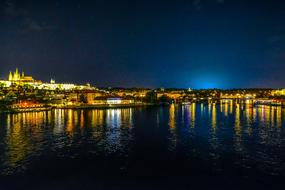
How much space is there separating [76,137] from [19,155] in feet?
17.1

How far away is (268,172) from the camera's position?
10367mm

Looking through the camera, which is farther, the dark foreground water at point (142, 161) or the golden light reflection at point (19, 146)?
the golden light reflection at point (19, 146)

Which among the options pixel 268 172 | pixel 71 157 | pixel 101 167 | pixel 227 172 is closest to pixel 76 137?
pixel 71 157

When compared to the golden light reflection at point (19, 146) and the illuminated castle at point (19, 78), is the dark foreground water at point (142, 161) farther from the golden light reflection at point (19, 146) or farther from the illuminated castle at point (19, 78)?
the illuminated castle at point (19, 78)

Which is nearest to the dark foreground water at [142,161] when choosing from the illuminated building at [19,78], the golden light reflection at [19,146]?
the golden light reflection at [19,146]

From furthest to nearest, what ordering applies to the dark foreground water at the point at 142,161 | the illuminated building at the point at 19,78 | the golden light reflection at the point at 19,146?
the illuminated building at the point at 19,78 < the golden light reflection at the point at 19,146 < the dark foreground water at the point at 142,161

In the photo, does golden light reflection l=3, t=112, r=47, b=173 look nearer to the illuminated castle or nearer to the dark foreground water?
the dark foreground water

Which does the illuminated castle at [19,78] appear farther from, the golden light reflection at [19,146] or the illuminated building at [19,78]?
the golden light reflection at [19,146]

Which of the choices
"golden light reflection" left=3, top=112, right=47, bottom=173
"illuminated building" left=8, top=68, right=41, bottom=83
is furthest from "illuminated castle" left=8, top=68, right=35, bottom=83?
"golden light reflection" left=3, top=112, right=47, bottom=173

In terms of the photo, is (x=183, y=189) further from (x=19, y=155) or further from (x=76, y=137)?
(x=76, y=137)

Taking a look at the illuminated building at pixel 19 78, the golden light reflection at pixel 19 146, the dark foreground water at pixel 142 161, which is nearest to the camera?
the dark foreground water at pixel 142 161

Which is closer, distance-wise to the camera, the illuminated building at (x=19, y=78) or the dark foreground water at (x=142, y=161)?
the dark foreground water at (x=142, y=161)

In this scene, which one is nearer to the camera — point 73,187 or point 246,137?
point 73,187

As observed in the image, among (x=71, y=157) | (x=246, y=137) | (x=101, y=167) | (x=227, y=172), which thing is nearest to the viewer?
(x=227, y=172)
